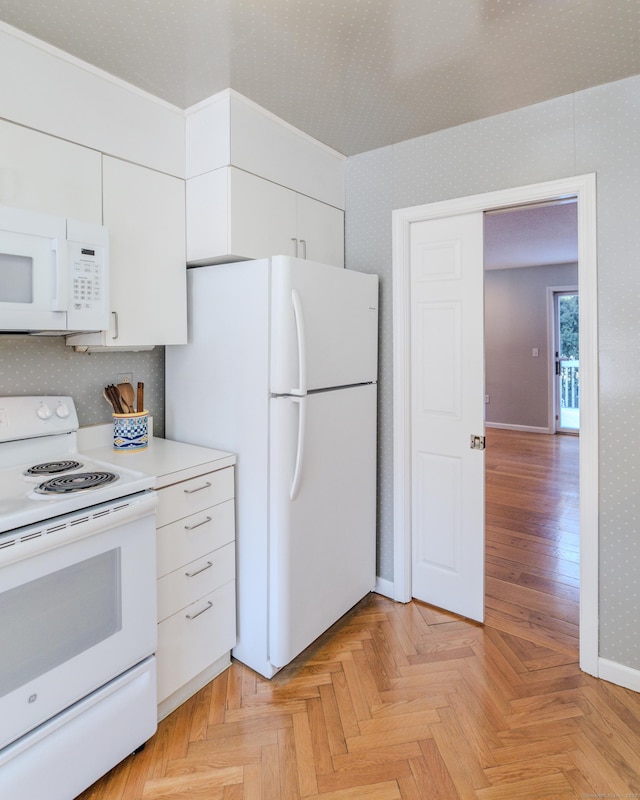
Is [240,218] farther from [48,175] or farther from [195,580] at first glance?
[195,580]

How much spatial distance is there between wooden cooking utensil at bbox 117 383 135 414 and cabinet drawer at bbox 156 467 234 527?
52 centimetres

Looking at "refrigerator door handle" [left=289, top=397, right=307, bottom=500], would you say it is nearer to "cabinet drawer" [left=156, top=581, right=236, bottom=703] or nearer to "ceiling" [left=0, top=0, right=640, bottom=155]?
"cabinet drawer" [left=156, top=581, right=236, bottom=703]

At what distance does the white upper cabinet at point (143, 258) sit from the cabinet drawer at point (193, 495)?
62cm

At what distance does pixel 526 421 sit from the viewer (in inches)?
295

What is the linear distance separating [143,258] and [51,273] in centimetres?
47

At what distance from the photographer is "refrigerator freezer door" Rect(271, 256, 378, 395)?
1.90 metres

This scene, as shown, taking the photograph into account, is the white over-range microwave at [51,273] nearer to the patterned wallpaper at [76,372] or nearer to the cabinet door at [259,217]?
the patterned wallpaper at [76,372]

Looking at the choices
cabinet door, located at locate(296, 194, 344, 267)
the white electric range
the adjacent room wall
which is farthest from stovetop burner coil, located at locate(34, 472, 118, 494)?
the adjacent room wall

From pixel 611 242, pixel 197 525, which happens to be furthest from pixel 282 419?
pixel 611 242

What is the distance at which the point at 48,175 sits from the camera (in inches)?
66.6

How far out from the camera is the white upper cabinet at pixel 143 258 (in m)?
1.90

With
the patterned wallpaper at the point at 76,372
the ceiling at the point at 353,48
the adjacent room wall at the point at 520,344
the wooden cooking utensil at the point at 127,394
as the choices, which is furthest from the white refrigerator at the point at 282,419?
the adjacent room wall at the point at 520,344

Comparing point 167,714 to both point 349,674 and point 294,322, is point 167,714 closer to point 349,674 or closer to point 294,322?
point 349,674

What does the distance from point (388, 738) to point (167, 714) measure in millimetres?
818
